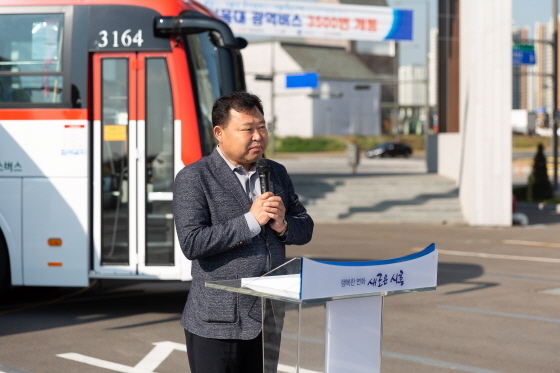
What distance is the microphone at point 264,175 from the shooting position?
3551mm

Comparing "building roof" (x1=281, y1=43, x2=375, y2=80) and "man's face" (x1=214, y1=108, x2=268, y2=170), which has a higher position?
"building roof" (x1=281, y1=43, x2=375, y2=80)

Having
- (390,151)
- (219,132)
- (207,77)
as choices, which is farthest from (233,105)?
(390,151)

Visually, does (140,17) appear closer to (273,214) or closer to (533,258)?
(273,214)

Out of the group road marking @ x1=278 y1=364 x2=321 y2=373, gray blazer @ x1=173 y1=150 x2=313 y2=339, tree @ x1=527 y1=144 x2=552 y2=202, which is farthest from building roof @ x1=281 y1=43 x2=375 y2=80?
gray blazer @ x1=173 y1=150 x2=313 y2=339

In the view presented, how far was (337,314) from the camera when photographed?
3494 mm

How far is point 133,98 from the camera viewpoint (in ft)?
28.8

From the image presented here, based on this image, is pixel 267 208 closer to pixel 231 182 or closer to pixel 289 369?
pixel 231 182

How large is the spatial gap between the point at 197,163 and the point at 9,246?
18.8ft

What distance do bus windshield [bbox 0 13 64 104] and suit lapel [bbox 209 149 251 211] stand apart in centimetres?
562

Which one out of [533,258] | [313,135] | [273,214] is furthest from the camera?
[313,135]

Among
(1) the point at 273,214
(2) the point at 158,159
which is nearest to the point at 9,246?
(2) the point at 158,159

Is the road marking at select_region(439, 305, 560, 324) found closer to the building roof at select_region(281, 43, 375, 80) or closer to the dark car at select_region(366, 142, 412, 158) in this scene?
the dark car at select_region(366, 142, 412, 158)

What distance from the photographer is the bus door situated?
8.73 m

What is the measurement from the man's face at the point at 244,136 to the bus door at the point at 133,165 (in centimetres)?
517
